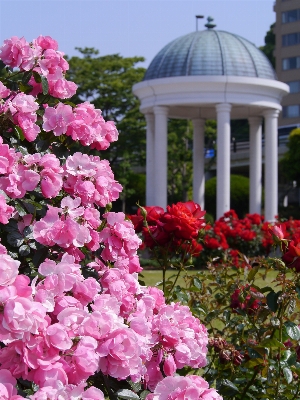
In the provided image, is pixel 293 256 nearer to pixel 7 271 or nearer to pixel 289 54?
pixel 7 271

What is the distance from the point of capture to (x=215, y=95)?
20.1 m

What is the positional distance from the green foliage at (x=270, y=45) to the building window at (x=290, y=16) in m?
3.41

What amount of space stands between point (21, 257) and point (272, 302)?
1288 mm

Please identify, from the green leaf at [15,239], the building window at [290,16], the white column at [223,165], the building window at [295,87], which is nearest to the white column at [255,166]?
the white column at [223,165]

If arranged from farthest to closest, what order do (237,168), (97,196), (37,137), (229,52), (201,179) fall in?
1. (237,168)
2. (201,179)
3. (229,52)
4. (37,137)
5. (97,196)

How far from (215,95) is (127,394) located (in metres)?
18.3

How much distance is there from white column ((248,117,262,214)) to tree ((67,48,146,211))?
8.21 m

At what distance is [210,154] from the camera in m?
37.4

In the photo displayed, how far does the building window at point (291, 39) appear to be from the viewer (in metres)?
59.2

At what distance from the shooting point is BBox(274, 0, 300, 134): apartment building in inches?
2319

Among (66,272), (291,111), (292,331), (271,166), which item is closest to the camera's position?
(66,272)

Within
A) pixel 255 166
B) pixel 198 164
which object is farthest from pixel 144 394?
pixel 198 164

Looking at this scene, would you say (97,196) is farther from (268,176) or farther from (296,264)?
(268,176)

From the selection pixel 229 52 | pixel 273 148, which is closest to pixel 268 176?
pixel 273 148
